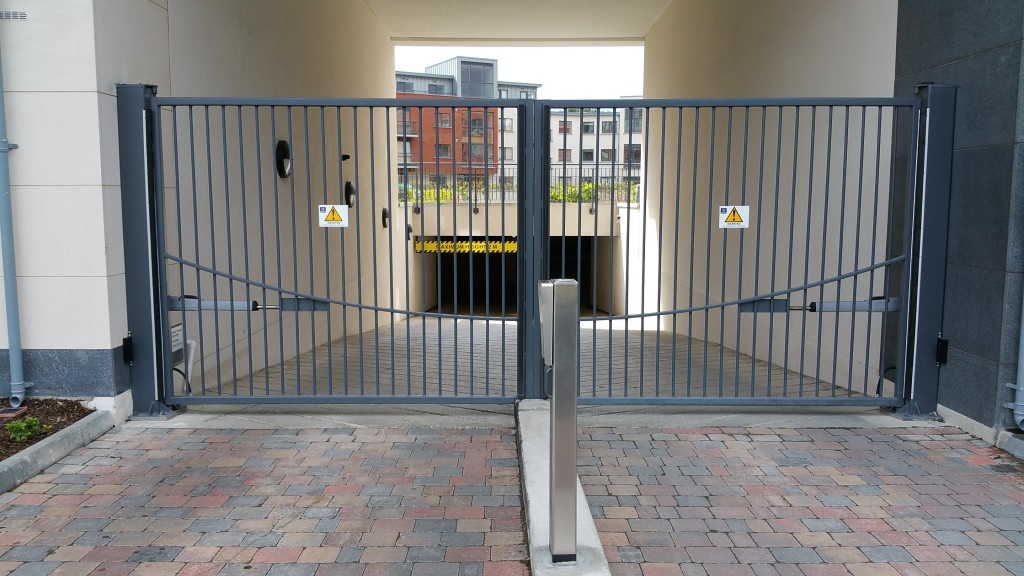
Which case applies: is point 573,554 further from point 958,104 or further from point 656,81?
point 656,81

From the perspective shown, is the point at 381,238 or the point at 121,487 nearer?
the point at 121,487

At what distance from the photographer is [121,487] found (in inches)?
159

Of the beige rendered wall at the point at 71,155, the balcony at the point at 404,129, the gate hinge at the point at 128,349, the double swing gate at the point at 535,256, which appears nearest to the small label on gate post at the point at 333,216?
the double swing gate at the point at 535,256

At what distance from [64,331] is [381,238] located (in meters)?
8.47

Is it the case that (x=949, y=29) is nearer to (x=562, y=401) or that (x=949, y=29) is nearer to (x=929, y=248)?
(x=929, y=248)

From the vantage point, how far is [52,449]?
4367 mm

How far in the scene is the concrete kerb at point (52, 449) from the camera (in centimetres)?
402

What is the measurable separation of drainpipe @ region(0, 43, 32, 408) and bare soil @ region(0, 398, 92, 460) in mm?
106

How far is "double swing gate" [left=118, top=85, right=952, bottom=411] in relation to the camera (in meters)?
5.03

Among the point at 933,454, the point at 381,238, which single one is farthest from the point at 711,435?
the point at 381,238

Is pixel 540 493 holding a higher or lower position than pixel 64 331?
lower

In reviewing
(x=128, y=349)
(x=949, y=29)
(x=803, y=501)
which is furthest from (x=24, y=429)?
Answer: (x=949, y=29)

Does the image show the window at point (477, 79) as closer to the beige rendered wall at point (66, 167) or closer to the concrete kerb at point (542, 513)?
the beige rendered wall at point (66, 167)

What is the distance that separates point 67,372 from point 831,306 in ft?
16.7
